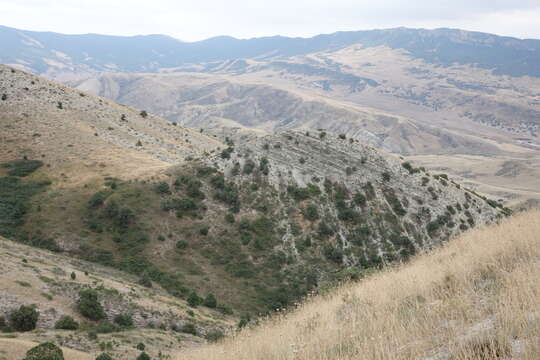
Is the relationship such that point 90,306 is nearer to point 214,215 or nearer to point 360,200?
point 214,215

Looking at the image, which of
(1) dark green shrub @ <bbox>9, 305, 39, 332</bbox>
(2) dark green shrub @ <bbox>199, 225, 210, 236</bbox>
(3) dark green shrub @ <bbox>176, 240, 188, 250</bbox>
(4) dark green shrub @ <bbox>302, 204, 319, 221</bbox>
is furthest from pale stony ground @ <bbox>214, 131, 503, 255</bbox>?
(1) dark green shrub @ <bbox>9, 305, 39, 332</bbox>

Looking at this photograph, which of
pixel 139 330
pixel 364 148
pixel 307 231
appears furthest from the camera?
pixel 364 148

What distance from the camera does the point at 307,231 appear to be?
51.7 m

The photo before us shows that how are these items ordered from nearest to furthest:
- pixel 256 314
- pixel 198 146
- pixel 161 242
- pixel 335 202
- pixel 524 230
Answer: pixel 524 230 → pixel 256 314 → pixel 161 242 → pixel 335 202 → pixel 198 146

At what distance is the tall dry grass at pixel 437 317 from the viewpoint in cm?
662

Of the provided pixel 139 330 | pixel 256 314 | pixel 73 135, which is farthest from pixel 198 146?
pixel 139 330

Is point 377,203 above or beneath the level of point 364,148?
beneath

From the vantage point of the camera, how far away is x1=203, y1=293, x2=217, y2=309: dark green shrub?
123 feet

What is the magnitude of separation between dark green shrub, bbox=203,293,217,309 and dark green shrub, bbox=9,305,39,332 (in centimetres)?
1688

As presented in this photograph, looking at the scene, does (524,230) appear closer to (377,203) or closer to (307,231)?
(307,231)

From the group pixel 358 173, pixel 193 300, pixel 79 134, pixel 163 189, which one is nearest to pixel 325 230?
pixel 358 173

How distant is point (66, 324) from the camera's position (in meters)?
23.8

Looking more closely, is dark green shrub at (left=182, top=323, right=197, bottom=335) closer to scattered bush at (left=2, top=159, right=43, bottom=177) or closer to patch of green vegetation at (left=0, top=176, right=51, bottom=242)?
patch of green vegetation at (left=0, top=176, right=51, bottom=242)

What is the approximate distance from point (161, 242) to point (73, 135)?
113ft
